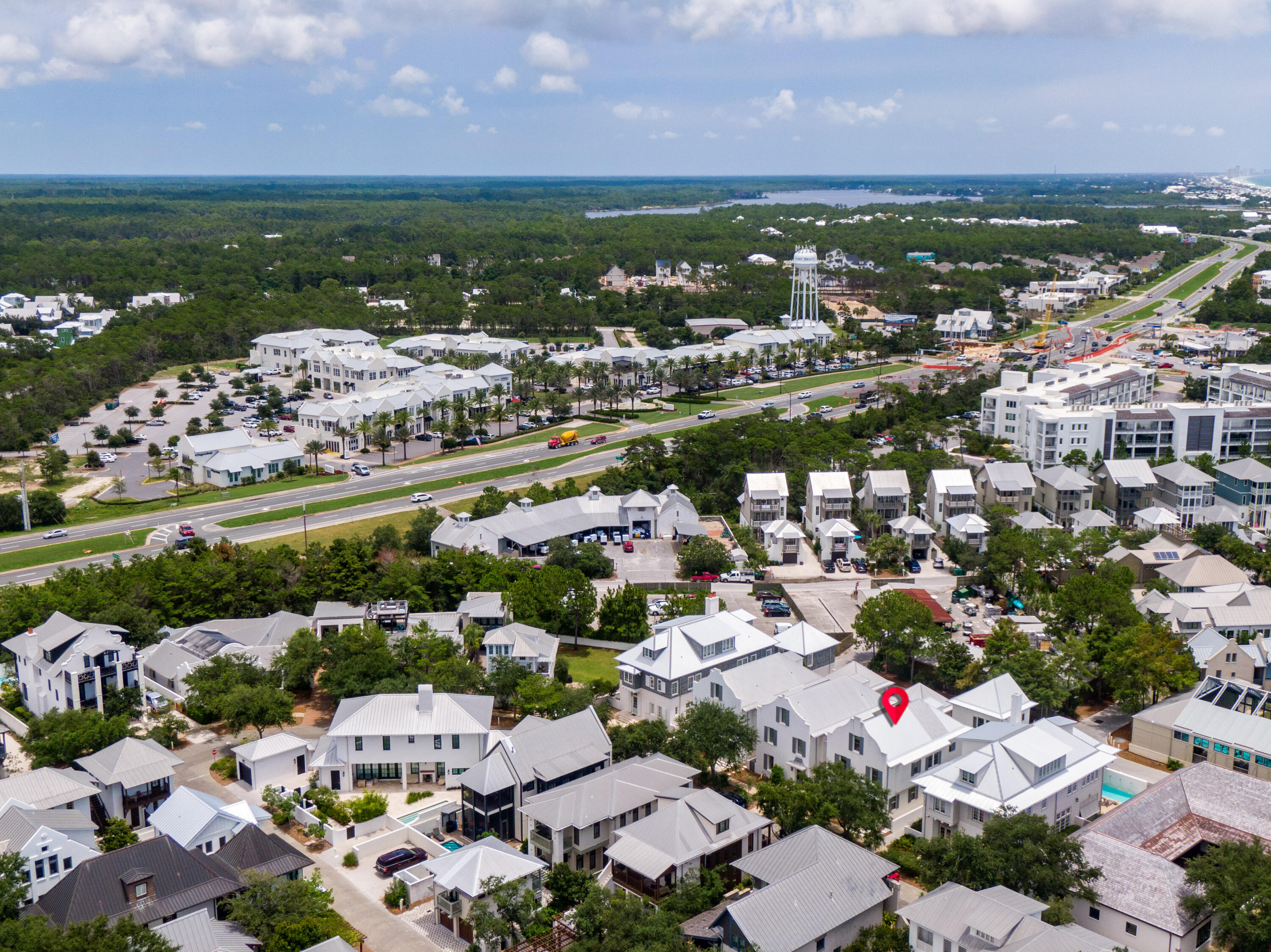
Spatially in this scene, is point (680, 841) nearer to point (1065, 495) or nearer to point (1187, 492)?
point (1065, 495)

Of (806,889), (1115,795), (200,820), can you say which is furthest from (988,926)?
(200,820)

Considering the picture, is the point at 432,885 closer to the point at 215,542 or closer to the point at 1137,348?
the point at 215,542

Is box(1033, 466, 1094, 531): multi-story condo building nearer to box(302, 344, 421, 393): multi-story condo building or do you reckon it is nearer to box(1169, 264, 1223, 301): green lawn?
box(302, 344, 421, 393): multi-story condo building

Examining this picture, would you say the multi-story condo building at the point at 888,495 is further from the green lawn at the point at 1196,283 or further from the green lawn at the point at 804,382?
the green lawn at the point at 1196,283

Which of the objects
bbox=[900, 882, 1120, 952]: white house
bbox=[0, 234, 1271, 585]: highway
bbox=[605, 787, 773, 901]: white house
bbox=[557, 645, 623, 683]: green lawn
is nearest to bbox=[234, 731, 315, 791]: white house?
bbox=[557, 645, 623, 683]: green lawn

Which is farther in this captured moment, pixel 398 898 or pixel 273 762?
pixel 273 762
